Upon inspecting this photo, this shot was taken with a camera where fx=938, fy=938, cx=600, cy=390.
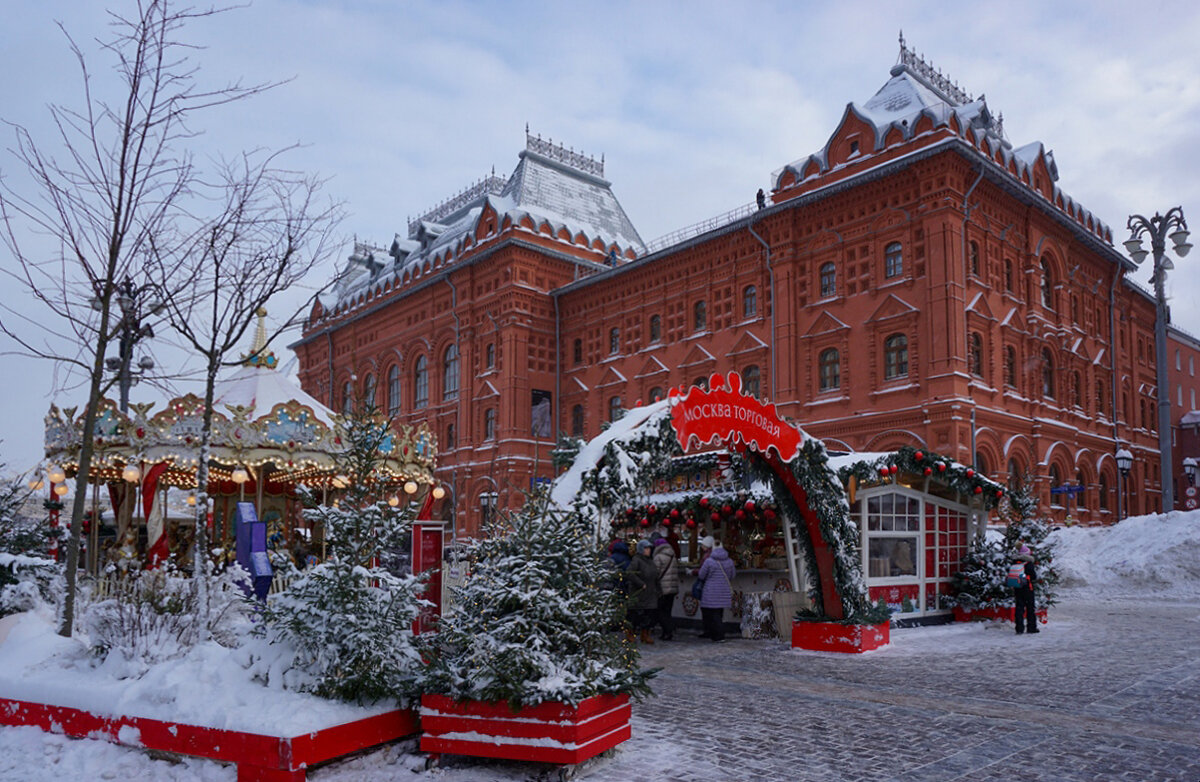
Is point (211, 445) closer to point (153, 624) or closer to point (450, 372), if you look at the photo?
point (153, 624)

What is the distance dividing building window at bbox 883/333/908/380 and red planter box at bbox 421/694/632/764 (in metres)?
22.4

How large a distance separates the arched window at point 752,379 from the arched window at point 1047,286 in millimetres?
9770

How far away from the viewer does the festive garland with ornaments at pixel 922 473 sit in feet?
45.8

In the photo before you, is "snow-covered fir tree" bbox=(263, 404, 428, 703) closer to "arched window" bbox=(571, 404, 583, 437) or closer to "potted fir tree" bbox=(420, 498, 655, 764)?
"potted fir tree" bbox=(420, 498, 655, 764)

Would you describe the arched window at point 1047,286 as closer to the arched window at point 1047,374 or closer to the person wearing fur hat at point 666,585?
the arched window at point 1047,374

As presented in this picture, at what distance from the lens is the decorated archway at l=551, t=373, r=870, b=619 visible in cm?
910

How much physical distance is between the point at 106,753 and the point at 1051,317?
102 ft

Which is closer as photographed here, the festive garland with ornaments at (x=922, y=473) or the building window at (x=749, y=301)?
the festive garland with ornaments at (x=922, y=473)

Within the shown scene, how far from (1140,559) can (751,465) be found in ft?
51.1

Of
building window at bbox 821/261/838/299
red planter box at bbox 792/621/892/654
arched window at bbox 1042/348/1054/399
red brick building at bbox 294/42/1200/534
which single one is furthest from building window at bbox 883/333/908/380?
red planter box at bbox 792/621/892/654

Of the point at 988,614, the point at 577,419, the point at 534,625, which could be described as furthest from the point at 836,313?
the point at 534,625

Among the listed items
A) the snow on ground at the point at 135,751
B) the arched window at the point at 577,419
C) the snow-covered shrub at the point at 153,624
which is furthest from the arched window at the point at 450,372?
the snow-covered shrub at the point at 153,624

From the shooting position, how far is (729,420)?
10.9 m

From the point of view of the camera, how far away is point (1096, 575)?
2348 cm
